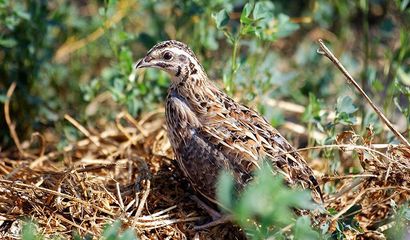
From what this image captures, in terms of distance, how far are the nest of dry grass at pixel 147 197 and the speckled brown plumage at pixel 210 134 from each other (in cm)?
24

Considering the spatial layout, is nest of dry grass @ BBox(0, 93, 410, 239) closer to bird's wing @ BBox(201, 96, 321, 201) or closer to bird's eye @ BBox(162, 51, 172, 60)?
bird's wing @ BBox(201, 96, 321, 201)

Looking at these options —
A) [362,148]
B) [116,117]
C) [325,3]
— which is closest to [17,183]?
[116,117]

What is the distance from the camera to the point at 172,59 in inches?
183

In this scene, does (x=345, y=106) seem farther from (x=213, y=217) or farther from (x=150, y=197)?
(x=150, y=197)

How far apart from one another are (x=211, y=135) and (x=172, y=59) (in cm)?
56

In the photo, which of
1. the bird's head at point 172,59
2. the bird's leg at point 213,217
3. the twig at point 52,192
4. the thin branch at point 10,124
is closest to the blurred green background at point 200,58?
the thin branch at point 10,124

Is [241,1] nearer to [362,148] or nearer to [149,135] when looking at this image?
[149,135]

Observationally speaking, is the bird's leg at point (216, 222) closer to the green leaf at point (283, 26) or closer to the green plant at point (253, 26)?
the green plant at point (253, 26)

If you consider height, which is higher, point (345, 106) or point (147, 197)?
point (345, 106)

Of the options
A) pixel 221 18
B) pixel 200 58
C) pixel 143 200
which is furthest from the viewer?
pixel 200 58

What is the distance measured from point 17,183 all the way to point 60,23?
1.94 metres

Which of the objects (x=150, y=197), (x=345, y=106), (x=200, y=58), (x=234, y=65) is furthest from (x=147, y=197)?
(x=200, y=58)

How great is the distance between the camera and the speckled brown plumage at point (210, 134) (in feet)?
14.2

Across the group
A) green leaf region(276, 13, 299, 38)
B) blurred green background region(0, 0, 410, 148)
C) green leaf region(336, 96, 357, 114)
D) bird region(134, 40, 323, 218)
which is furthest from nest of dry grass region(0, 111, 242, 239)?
green leaf region(276, 13, 299, 38)
